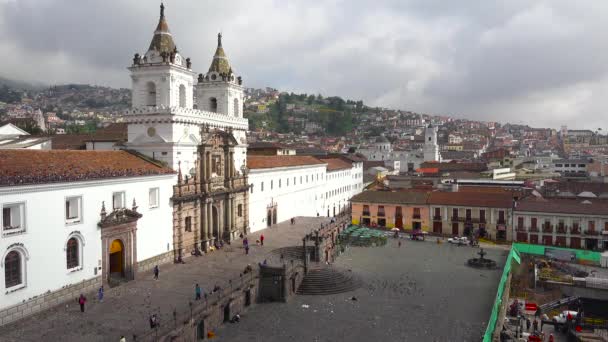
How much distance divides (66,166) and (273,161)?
24520 mm

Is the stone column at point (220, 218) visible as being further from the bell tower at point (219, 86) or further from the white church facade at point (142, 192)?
the bell tower at point (219, 86)

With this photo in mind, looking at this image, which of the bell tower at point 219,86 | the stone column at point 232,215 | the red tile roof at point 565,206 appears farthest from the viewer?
the red tile roof at point 565,206

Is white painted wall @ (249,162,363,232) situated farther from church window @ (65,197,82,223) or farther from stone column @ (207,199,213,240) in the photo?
church window @ (65,197,82,223)

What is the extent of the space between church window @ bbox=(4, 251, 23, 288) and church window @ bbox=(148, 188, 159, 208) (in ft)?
26.3

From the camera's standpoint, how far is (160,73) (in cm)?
2770

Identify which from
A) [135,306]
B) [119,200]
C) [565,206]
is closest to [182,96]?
[119,200]

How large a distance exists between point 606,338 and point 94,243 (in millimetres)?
27292

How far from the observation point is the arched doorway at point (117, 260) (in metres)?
22.9

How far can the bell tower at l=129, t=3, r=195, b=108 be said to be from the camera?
27578mm

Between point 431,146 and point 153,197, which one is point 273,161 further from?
point 431,146

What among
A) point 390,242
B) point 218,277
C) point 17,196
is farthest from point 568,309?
point 17,196

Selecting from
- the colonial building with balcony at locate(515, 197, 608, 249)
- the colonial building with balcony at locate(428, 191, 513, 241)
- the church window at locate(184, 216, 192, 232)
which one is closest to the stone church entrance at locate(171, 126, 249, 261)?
the church window at locate(184, 216, 192, 232)

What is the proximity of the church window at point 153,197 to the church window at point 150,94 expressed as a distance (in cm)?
617

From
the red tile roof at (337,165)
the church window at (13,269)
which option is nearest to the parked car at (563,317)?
the church window at (13,269)
